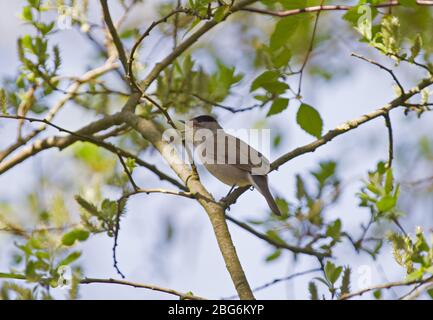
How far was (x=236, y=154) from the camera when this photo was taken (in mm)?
4902

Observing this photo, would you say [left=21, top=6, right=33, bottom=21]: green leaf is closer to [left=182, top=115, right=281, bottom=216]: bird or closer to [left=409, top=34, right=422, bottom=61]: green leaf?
[left=182, top=115, right=281, bottom=216]: bird

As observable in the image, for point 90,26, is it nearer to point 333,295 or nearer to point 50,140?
point 50,140

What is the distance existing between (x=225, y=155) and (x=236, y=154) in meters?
0.08

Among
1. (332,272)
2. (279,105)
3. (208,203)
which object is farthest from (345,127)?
(332,272)

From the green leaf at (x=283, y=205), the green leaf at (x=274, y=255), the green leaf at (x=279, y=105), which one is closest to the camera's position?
the green leaf at (x=279, y=105)

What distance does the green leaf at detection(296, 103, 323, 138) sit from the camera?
3811 mm

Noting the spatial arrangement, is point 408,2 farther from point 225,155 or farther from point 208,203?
point 225,155

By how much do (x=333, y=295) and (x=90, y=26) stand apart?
9.04 ft

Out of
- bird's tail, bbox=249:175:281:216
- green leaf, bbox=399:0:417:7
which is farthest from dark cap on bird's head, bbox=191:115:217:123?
green leaf, bbox=399:0:417:7

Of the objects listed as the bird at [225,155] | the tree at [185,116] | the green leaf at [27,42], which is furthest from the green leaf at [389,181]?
the green leaf at [27,42]

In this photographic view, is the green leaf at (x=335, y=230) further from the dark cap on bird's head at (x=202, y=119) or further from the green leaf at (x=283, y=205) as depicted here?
the dark cap on bird's head at (x=202, y=119)

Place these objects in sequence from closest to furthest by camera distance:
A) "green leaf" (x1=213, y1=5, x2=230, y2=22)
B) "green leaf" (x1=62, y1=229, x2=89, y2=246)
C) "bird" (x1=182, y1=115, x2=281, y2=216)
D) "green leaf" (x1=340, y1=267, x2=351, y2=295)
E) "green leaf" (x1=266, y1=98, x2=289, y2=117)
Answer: "green leaf" (x1=340, y1=267, x2=351, y2=295)
"green leaf" (x1=62, y1=229, x2=89, y2=246)
"green leaf" (x1=213, y1=5, x2=230, y2=22)
"green leaf" (x1=266, y1=98, x2=289, y2=117)
"bird" (x1=182, y1=115, x2=281, y2=216)

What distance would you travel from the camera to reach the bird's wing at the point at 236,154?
186 inches
